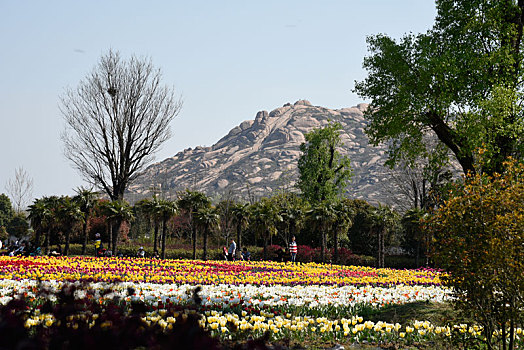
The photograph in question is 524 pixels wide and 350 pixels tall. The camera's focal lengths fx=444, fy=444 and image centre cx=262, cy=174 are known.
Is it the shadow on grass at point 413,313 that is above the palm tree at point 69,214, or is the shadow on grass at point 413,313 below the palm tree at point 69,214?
below

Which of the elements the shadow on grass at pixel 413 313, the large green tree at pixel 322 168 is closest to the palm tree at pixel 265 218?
the large green tree at pixel 322 168

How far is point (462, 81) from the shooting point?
14336 mm

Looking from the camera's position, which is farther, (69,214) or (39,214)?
(39,214)

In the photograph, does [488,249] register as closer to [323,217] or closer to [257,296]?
[257,296]

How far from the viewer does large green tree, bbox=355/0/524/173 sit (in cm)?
1364

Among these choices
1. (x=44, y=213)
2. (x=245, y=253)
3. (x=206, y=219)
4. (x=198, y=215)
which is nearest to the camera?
(x=245, y=253)

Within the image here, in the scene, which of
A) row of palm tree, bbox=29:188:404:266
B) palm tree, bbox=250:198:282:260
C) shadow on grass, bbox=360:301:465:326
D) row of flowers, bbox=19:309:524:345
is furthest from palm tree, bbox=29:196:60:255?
row of flowers, bbox=19:309:524:345

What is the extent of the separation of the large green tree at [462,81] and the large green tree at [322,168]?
1287 inches

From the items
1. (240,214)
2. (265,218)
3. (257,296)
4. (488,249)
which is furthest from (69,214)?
(488,249)

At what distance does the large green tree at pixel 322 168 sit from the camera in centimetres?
4944

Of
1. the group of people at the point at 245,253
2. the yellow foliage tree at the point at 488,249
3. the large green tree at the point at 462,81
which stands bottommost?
the group of people at the point at 245,253

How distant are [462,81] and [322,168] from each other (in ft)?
117

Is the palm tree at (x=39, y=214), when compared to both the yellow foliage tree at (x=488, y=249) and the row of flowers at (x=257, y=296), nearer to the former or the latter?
the row of flowers at (x=257, y=296)

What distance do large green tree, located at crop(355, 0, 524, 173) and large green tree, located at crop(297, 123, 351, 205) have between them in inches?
1287
